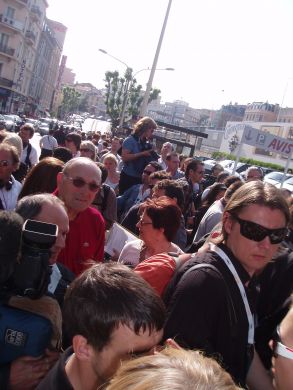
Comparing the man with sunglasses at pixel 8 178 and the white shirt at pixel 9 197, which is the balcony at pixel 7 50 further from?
the white shirt at pixel 9 197

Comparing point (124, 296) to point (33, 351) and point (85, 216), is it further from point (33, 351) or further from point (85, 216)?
point (85, 216)

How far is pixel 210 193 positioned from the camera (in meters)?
6.23

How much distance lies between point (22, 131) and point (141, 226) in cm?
664

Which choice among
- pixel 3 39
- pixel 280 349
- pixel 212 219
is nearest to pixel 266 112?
pixel 3 39

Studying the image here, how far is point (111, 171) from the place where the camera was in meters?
7.25

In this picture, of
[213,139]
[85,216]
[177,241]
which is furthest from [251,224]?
[213,139]

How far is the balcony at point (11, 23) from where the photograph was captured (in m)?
55.3

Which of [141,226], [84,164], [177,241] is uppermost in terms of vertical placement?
[84,164]

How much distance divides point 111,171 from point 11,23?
55486mm

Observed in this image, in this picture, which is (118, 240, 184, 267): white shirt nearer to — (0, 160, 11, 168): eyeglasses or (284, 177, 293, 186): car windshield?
(0, 160, 11, 168): eyeglasses

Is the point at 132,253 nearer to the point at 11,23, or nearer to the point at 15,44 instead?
the point at 11,23

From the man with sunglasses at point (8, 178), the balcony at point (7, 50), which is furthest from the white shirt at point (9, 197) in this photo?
the balcony at point (7, 50)

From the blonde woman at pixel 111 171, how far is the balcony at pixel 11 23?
5443 centimetres

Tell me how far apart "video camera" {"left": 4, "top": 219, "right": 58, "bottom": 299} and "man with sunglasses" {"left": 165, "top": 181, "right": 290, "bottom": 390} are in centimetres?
55
